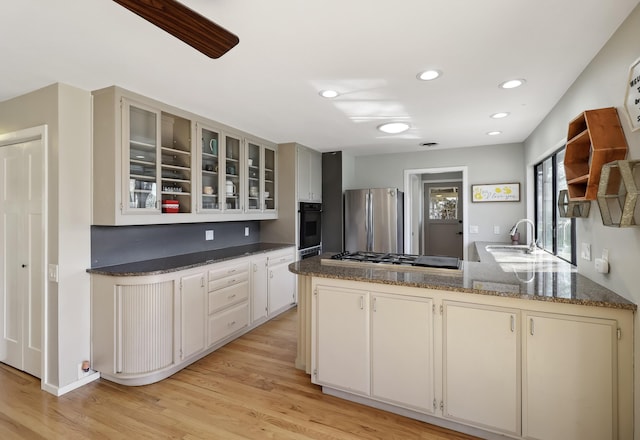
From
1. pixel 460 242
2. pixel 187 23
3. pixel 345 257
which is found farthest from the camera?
pixel 460 242

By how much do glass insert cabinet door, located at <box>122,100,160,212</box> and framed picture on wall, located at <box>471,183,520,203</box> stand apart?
163 inches

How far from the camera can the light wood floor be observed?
1960 mm

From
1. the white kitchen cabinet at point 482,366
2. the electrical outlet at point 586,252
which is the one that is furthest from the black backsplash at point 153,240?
the electrical outlet at point 586,252

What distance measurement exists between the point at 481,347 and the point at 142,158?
2.90m

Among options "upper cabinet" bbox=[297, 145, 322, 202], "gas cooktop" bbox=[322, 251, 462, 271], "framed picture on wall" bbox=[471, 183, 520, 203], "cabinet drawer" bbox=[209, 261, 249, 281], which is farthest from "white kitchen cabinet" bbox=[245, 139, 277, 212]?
"framed picture on wall" bbox=[471, 183, 520, 203]

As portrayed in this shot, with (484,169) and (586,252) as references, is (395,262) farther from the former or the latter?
(484,169)

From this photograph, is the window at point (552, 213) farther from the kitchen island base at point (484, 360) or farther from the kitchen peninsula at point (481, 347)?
the kitchen island base at point (484, 360)

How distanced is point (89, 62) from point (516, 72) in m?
2.86

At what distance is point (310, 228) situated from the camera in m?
4.78

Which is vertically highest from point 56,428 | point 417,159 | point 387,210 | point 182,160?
point 417,159

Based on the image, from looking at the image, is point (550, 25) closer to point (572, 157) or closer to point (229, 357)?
point (572, 157)

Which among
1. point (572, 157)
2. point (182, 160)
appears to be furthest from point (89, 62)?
point (572, 157)

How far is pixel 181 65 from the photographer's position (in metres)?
2.10

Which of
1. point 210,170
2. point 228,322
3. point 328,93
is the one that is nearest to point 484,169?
point 328,93
